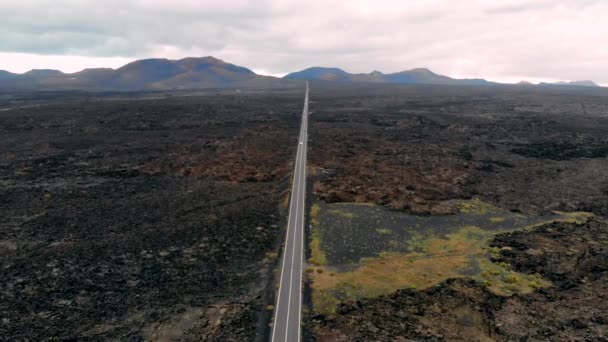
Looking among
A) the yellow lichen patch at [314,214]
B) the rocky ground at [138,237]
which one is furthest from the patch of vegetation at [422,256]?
the rocky ground at [138,237]

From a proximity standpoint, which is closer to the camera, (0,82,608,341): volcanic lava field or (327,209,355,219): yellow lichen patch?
(0,82,608,341): volcanic lava field

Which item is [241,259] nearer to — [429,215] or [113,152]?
[429,215]

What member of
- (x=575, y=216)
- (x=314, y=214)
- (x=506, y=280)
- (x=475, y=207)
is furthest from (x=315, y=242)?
(x=575, y=216)

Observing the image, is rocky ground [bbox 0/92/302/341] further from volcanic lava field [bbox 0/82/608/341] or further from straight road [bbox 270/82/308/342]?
straight road [bbox 270/82/308/342]

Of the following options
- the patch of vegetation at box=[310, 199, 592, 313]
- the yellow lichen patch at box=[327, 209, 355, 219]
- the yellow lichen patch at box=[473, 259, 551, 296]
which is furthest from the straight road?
the yellow lichen patch at box=[473, 259, 551, 296]

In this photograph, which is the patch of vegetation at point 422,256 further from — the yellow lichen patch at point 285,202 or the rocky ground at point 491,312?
the yellow lichen patch at point 285,202

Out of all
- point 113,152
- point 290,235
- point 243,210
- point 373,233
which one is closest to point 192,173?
point 243,210

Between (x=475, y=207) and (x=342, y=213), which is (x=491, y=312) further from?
(x=475, y=207)
